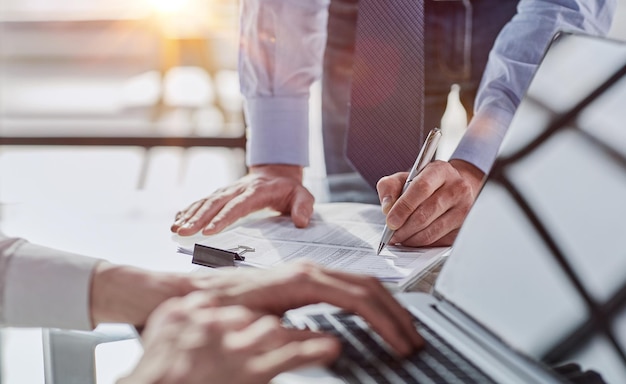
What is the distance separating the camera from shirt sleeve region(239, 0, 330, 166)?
1.35 m

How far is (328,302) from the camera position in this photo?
1.91ft

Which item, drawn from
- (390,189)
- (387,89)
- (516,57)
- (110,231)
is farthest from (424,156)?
(110,231)

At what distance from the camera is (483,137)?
1.13m

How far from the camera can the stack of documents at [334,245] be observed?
81cm

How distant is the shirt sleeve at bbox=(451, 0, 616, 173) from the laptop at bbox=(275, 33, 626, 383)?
458 millimetres

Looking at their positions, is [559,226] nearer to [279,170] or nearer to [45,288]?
[45,288]

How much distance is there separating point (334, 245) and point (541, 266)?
0.37 meters

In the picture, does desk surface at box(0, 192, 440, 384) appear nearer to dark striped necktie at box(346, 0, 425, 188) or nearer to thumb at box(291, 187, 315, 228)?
thumb at box(291, 187, 315, 228)

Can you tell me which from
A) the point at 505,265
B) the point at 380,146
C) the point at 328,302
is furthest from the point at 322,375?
the point at 380,146

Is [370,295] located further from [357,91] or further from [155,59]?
[155,59]

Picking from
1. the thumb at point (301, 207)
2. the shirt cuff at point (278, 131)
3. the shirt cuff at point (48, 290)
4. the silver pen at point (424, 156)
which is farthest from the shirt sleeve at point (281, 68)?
the shirt cuff at point (48, 290)

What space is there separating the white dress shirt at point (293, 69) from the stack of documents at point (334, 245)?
0.92ft

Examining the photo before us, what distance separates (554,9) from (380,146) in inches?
15.1

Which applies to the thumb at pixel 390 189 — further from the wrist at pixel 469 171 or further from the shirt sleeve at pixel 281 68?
the shirt sleeve at pixel 281 68
